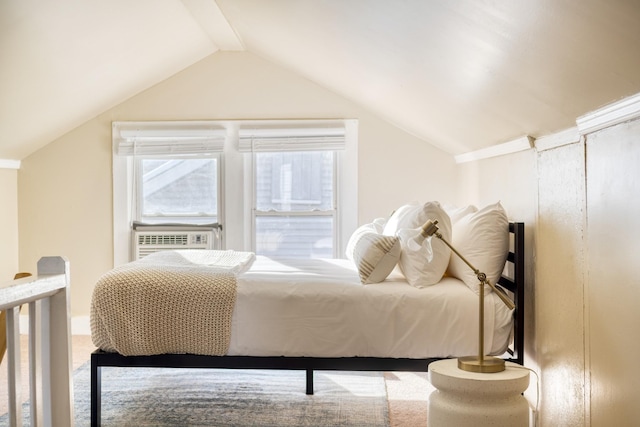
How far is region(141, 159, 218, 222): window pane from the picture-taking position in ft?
18.8

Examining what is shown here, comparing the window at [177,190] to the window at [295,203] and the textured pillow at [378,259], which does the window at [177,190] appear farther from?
the textured pillow at [378,259]

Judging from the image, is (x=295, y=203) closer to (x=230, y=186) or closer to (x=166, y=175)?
(x=230, y=186)

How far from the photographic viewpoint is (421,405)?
3.79 meters

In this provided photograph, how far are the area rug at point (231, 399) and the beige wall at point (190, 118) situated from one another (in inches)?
60.3

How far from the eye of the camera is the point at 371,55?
355cm

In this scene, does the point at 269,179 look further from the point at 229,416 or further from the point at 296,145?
the point at 229,416

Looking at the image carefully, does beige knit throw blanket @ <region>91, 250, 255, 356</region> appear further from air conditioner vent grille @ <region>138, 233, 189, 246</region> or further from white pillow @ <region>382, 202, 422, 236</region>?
air conditioner vent grille @ <region>138, 233, 189, 246</region>

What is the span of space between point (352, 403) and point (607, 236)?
80.5 inches

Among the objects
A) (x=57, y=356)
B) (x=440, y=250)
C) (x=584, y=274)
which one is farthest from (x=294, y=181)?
(x=57, y=356)

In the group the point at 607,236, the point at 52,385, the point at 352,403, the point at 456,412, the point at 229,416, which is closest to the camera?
the point at 52,385

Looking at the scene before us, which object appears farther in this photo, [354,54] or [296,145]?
[296,145]

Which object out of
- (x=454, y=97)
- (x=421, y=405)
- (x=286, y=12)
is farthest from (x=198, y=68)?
(x=421, y=405)

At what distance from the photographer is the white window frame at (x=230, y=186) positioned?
5570 millimetres

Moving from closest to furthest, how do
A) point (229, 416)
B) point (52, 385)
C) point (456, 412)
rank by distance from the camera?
1. point (52, 385)
2. point (456, 412)
3. point (229, 416)
